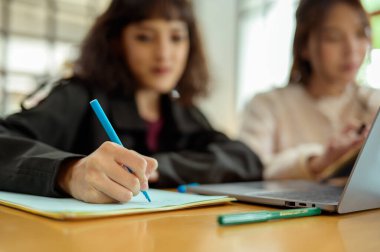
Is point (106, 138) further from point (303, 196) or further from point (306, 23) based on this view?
point (306, 23)

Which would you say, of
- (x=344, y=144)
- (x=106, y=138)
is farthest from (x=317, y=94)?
(x=106, y=138)

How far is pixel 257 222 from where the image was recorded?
367 millimetres

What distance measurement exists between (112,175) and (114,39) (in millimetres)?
652

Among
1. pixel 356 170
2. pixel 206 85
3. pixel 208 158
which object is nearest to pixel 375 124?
pixel 356 170

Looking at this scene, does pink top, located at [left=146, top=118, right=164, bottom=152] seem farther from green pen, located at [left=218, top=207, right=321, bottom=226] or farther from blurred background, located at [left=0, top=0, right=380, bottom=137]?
blurred background, located at [left=0, top=0, right=380, bottom=137]

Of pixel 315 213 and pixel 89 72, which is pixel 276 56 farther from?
pixel 315 213

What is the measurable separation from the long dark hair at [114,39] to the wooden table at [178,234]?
56 centimetres

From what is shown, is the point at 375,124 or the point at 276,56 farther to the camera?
the point at 276,56

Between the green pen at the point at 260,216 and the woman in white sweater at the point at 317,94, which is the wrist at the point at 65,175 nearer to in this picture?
the green pen at the point at 260,216

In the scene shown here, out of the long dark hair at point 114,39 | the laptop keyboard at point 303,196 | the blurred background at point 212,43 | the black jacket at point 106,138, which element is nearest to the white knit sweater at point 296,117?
the black jacket at point 106,138

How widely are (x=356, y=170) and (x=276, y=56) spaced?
3.09 metres

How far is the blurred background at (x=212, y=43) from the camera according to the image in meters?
2.88

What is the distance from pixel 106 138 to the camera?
0.72 m

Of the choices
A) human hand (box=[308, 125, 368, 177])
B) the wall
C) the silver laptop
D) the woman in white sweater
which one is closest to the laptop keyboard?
the silver laptop
